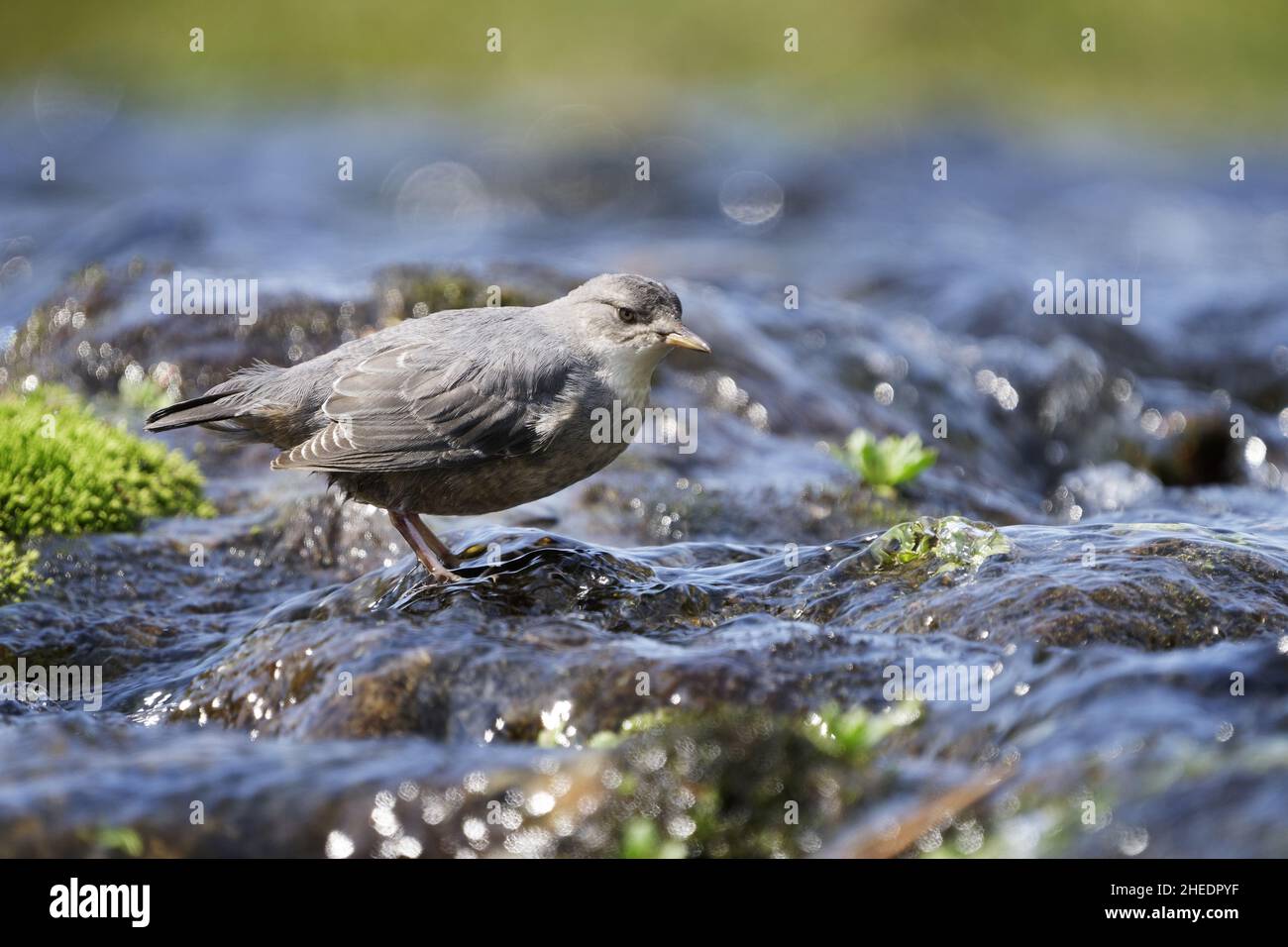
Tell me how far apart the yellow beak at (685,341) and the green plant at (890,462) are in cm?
254

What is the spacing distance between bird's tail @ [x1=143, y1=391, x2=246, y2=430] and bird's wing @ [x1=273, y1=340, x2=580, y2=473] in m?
0.40

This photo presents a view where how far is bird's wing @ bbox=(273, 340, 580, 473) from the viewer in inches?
236

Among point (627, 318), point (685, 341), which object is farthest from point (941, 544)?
point (627, 318)

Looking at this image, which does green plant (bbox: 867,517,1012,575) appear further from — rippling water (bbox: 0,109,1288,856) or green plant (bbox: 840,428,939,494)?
green plant (bbox: 840,428,939,494)

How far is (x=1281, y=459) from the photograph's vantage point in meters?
10.6

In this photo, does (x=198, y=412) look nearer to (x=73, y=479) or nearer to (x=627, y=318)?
(x=73, y=479)

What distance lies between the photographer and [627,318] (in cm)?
634

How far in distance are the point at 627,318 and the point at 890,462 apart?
270cm

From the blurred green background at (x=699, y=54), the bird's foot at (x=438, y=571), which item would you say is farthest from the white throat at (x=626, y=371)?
the blurred green background at (x=699, y=54)

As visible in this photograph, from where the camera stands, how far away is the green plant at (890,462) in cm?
835

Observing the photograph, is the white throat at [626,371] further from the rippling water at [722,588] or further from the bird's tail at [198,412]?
the bird's tail at [198,412]
